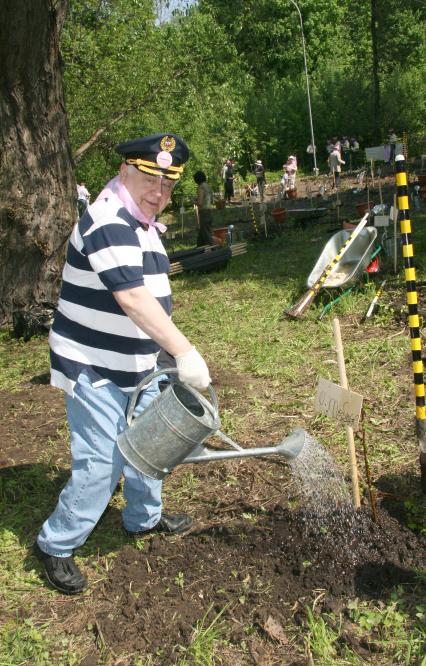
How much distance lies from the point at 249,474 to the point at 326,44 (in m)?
43.3

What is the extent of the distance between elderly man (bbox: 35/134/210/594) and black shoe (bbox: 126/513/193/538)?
46 cm

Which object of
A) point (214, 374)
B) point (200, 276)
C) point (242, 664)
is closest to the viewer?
point (242, 664)

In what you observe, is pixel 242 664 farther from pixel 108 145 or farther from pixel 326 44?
pixel 326 44

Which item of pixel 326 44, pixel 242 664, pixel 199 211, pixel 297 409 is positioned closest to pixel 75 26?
pixel 199 211

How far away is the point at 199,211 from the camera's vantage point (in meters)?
12.8

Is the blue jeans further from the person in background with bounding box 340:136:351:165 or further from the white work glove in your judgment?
the person in background with bounding box 340:136:351:165

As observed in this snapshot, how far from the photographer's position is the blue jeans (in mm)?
2834

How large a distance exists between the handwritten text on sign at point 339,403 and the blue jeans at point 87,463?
911 mm

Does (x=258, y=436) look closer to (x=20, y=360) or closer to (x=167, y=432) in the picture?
(x=167, y=432)

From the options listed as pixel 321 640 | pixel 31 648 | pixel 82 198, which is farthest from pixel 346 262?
pixel 82 198

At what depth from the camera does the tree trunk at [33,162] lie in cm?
735

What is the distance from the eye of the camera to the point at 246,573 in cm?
300

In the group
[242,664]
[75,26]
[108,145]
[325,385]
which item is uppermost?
[75,26]

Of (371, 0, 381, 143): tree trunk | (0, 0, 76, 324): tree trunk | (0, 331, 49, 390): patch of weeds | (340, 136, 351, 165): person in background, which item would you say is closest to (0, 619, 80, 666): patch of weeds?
(0, 331, 49, 390): patch of weeds
